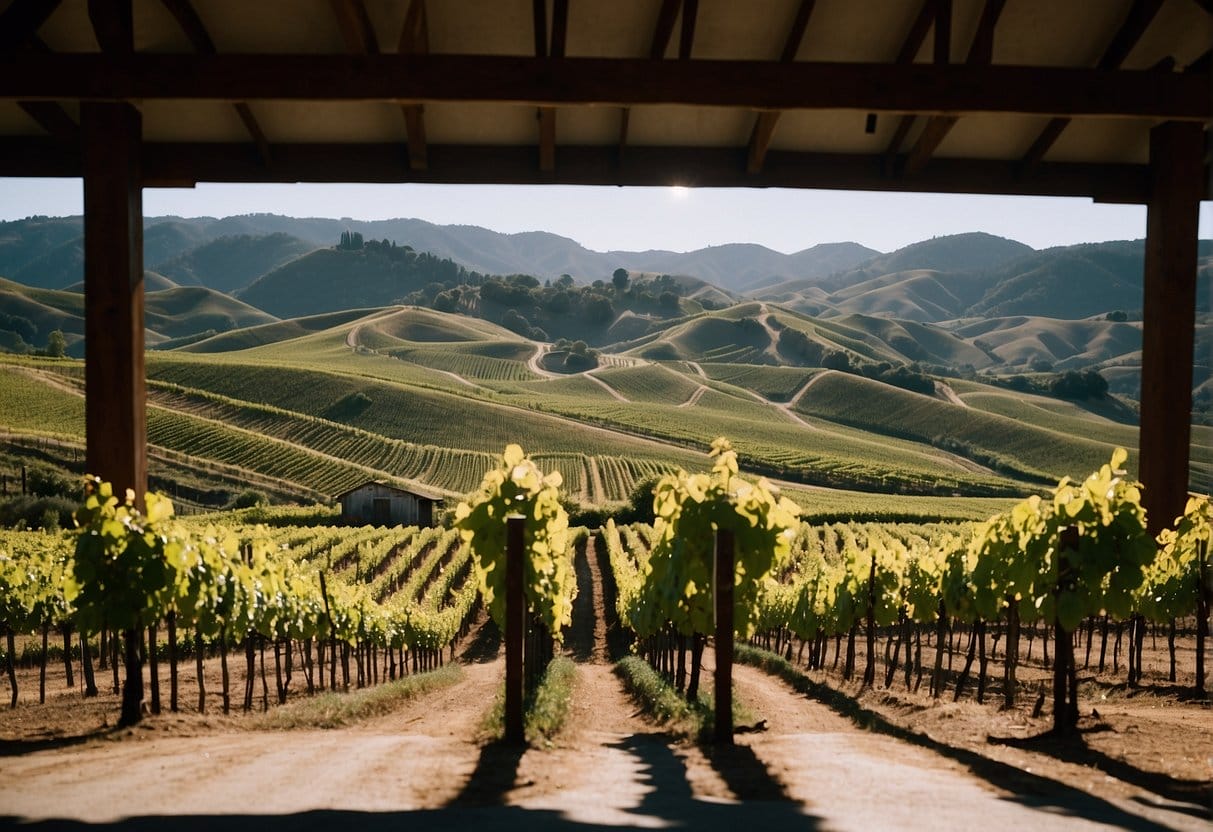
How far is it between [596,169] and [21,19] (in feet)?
13.3

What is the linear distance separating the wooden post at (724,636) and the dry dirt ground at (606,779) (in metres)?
0.16

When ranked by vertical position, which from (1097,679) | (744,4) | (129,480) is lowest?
(1097,679)

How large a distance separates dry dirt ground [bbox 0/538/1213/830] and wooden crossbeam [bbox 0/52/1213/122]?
408 centimetres

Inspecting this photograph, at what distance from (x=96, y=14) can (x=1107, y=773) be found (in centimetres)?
770

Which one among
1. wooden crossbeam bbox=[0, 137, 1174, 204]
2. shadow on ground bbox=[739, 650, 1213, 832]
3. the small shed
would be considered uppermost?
wooden crossbeam bbox=[0, 137, 1174, 204]

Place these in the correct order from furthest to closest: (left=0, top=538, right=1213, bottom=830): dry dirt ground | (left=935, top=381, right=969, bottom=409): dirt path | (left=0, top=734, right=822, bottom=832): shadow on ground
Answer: (left=935, top=381, right=969, bottom=409): dirt path < (left=0, top=538, right=1213, bottom=830): dry dirt ground < (left=0, top=734, right=822, bottom=832): shadow on ground

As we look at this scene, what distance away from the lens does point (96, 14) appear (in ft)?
19.1

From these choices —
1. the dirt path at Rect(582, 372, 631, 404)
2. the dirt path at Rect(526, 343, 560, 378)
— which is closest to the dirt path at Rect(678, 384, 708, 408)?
the dirt path at Rect(582, 372, 631, 404)

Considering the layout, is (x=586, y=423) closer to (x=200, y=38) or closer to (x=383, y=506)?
(x=383, y=506)

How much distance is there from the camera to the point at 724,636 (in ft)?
18.9

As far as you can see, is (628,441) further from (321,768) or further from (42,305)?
(42,305)

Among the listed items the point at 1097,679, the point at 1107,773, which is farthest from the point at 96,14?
the point at 1097,679

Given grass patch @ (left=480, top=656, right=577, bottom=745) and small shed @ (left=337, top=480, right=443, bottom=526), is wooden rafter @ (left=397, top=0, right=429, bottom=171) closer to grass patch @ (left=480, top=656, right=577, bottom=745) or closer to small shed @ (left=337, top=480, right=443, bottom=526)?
grass patch @ (left=480, top=656, right=577, bottom=745)

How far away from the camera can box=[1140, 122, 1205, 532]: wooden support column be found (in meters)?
7.20
